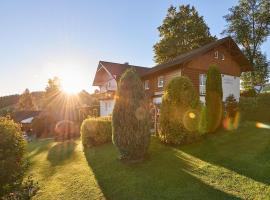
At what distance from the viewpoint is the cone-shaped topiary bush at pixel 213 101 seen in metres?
17.5

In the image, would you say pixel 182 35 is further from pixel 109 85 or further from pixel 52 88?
pixel 52 88

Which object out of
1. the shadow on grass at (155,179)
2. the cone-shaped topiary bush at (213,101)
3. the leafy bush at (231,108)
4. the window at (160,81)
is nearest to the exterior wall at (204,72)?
the window at (160,81)

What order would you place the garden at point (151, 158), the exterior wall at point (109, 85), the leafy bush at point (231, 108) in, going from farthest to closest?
the exterior wall at point (109, 85) < the leafy bush at point (231, 108) < the garden at point (151, 158)

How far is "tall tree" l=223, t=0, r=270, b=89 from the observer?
37.1 metres

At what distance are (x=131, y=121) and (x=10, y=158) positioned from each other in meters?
5.88

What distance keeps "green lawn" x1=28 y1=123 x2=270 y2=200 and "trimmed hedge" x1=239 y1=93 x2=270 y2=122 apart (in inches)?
293

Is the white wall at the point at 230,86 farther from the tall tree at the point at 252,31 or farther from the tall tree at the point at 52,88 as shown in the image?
the tall tree at the point at 52,88

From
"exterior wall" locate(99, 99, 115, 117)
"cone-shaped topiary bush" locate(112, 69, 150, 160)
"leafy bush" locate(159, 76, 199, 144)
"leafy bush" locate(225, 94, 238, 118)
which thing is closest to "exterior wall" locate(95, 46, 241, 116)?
"leafy bush" locate(225, 94, 238, 118)

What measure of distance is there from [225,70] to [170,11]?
23281mm

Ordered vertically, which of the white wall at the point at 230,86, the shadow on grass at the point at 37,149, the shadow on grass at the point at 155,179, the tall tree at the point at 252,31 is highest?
the tall tree at the point at 252,31

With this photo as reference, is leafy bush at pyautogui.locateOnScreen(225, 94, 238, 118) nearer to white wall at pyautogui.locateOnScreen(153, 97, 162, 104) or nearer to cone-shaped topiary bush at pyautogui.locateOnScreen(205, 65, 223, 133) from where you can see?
cone-shaped topiary bush at pyautogui.locateOnScreen(205, 65, 223, 133)

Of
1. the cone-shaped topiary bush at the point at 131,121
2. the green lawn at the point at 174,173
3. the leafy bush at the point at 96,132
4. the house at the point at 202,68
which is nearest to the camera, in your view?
the green lawn at the point at 174,173

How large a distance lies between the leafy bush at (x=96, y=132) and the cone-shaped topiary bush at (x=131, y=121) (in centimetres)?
554

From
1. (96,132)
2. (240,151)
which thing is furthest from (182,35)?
(240,151)
